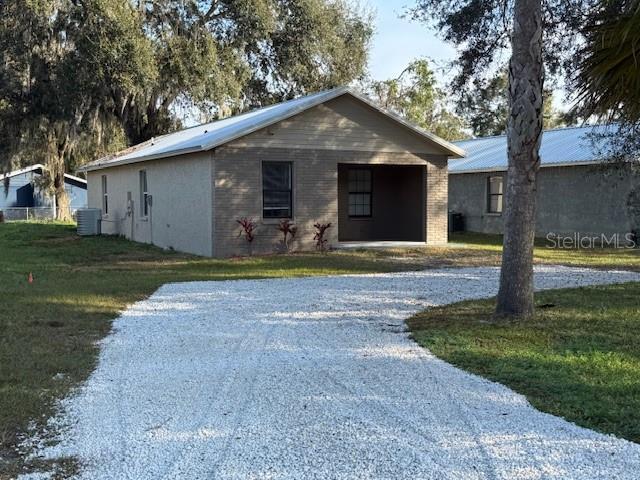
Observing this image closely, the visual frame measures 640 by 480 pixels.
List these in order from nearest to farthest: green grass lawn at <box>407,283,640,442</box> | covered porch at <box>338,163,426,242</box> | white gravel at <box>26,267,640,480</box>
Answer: white gravel at <box>26,267,640,480</box>
green grass lawn at <box>407,283,640,442</box>
covered porch at <box>338,163,426,242</box>

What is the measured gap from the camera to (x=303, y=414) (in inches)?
190

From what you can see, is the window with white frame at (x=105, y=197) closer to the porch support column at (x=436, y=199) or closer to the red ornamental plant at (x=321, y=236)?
the red ornamental plant at (x=321, y=236)

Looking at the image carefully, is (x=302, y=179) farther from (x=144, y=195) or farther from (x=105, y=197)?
(x=105, y=197)

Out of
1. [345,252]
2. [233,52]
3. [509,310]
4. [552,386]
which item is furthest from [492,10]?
[233,52]

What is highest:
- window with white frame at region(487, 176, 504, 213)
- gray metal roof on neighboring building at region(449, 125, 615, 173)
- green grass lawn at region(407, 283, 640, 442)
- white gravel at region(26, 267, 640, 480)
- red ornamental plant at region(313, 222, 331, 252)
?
gray metal roof on neighboring building at region(449, 125, 615, 173)

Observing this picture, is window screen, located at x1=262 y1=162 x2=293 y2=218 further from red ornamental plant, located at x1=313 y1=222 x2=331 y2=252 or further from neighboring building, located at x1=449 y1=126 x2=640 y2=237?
neighboring building, located at x1=449 y1=126 x2=640 y2=237

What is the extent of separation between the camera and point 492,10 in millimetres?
11656

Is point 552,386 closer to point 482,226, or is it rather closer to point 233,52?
point 482,226

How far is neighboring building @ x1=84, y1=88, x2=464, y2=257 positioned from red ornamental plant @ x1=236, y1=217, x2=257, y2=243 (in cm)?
13

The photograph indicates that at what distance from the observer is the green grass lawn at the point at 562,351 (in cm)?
493

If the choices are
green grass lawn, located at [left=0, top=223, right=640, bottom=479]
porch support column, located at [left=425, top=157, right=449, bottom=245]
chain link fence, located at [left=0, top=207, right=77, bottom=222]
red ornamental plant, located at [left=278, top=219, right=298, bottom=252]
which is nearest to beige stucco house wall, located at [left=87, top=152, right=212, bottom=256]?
green grass lawn, located at [left=0, top=223, right=640, bottom=479]

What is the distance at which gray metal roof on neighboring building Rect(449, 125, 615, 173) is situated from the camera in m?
20.8

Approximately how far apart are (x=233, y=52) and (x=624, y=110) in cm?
2127

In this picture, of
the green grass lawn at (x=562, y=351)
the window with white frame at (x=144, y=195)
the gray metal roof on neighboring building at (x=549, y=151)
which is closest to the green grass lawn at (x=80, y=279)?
the window with white frame at (x=144, y=195)
